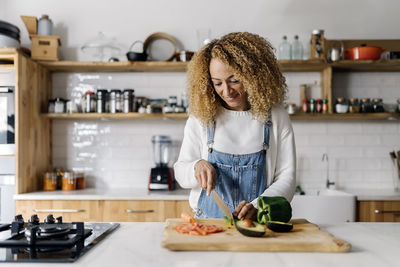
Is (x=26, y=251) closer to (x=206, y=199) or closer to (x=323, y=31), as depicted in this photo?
(x=206, y=199)

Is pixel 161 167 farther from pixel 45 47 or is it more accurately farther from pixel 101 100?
pixel 45 47

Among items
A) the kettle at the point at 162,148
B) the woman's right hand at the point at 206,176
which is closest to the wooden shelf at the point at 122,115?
the kettle at the point at 162,148

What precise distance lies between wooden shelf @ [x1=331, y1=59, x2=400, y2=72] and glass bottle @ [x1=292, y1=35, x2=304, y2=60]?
32 cm

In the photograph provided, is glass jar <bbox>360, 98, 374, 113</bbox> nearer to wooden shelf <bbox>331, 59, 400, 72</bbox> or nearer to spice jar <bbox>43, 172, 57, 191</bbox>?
wooden shelf <bbox>331, 59, 400, 72</bbox>

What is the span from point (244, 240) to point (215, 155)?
72 cm

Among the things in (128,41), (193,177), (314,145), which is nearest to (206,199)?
(193,177)

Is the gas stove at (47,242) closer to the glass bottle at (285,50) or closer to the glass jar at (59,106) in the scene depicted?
the glass jar at (59,106)

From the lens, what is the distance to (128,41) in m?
4.02

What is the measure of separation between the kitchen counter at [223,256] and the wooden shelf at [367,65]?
243 centimetres

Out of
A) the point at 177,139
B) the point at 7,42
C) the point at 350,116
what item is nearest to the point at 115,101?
the point at 177,139

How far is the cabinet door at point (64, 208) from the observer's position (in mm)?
3328

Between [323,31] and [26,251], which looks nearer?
[26,251]

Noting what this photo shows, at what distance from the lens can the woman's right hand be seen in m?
1.67

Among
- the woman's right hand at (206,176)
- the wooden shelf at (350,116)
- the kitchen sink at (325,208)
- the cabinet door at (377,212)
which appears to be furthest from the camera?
the wooden shelf at (350,116)
